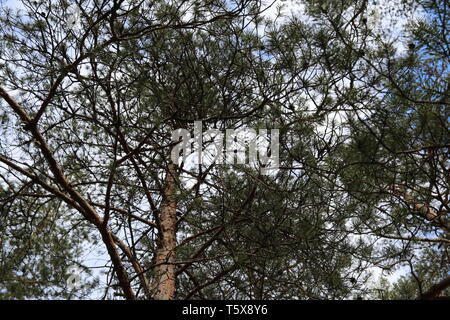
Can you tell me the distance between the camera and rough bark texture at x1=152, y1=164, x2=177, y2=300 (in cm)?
273

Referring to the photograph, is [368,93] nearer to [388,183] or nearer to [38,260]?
[388,183]

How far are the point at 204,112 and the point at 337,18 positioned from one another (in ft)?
2.66

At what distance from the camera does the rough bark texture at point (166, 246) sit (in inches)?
108

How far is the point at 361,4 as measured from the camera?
2545 millimetres

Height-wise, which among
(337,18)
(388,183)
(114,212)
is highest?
(337,18)

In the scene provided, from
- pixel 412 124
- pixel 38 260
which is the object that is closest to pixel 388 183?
pixel 412 124

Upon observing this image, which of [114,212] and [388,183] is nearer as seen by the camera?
[388,183]

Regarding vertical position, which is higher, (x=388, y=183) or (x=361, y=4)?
(x=361, y=4)

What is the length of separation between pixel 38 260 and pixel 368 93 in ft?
7.80

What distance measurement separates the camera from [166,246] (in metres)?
2.98

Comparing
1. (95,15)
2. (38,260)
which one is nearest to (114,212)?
(38,260)
